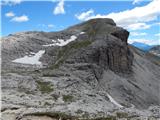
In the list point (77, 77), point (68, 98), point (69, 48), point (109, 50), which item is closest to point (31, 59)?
point (69, 48)

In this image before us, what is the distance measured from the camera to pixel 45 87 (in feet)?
209

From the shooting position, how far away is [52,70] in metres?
78.0

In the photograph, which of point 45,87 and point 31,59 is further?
point 31,59

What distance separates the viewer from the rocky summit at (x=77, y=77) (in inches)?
1754

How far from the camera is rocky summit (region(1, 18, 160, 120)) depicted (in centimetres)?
4456

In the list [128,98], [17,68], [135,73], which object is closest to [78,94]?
[128,98]

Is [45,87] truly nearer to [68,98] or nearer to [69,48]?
[68,98]

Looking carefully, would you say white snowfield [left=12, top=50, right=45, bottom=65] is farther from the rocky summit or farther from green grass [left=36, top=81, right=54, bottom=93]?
green grass [left=36, top=81, right=54, bottom=93]

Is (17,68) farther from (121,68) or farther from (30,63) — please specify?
(121,68)

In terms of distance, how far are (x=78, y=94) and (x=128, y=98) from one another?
21364 millimetres

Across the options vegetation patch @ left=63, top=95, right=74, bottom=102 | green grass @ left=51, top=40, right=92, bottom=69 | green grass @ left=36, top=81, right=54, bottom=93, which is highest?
green grass @ left=51, top=40, right=92, bottom=69

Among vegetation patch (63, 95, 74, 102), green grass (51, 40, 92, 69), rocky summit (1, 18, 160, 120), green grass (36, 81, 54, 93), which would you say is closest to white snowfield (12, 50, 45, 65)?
rocky summit (1, 18, 160, 120)

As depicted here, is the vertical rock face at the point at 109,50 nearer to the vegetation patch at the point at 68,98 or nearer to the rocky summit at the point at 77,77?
the rocky summit at the point at 77,77

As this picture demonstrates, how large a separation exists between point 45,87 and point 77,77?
43.1 feet
